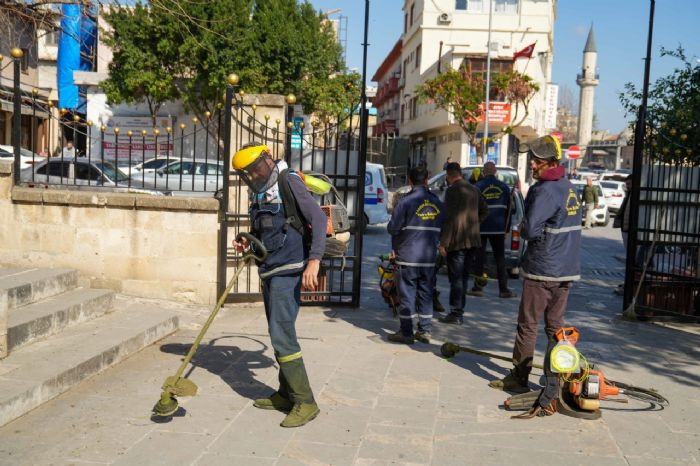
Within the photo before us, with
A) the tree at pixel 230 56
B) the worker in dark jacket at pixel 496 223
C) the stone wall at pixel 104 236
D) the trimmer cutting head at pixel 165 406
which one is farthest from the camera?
the tree at pixel 230 56

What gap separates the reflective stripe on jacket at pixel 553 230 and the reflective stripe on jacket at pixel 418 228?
5.82 ft

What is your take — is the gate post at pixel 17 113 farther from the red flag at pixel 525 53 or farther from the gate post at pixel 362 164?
the red flag at pixel 525 53

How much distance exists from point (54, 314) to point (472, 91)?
95.6 ft

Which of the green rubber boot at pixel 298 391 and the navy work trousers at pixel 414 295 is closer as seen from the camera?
the green rubber boot at pixel 298 391

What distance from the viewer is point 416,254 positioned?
7.16 m

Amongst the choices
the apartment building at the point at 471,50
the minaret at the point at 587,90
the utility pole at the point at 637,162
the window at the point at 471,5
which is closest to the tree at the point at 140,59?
the apartment building at the point at 471,50

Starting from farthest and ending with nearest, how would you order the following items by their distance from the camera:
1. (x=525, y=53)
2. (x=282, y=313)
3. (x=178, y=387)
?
(x=525, y=53) < (x=282, y=313) < (x=178, y=387)

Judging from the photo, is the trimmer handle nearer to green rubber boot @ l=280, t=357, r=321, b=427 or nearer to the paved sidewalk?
green rubber boot @ l=280, t=357, r=321, b=427

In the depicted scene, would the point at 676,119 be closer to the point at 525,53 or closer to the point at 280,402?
the point at 280,402

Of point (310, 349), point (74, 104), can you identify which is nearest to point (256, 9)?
point (74, 104)

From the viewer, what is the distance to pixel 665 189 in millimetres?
8633

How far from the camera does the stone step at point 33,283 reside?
21.2 feet

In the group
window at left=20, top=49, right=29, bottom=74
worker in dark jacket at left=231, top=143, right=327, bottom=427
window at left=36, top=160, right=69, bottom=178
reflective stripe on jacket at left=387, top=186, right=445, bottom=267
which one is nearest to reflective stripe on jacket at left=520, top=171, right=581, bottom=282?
worker in dark jacket at left=231, top=143, right=327, bottom=427

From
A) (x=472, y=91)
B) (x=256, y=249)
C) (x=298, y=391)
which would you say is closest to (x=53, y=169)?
(x=256, y=249)
